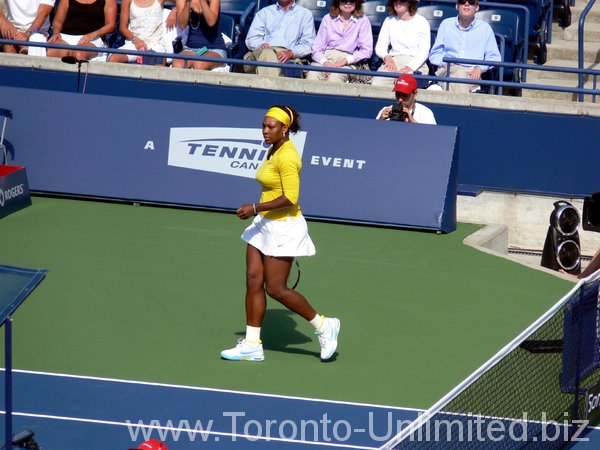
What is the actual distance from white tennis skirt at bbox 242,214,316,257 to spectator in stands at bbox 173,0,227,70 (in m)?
7.30

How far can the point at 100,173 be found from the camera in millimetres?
14633

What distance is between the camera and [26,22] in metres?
17.2

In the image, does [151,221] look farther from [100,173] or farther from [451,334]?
[451,334]

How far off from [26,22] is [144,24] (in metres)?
1.77

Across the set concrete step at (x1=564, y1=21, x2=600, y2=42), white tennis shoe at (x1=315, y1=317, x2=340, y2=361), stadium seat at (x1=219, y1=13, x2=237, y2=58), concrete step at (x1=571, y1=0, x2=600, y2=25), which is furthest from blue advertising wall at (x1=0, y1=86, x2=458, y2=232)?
concrete step at (x1=571, y1=0, x2=600, y2=25)

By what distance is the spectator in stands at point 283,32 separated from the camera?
16.2 meters

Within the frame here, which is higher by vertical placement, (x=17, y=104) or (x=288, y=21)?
(x=288, y=21)

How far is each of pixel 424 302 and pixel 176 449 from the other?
13.6 feet

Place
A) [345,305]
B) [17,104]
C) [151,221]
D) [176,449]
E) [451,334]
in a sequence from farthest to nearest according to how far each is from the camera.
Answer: [17,104]
[151,221]
[345,305]
[451,334]
[176,449]

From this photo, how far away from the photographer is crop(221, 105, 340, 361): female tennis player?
923 cm

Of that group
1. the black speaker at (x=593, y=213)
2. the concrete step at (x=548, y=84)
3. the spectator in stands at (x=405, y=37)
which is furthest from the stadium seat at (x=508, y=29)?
the black speaker at (x=593, y=213)

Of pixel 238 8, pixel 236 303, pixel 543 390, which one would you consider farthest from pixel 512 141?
pixel 543 390

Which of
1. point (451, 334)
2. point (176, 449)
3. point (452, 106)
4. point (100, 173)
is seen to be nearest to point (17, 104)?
point (100, 173)

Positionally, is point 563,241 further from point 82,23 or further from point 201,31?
point 82,23
